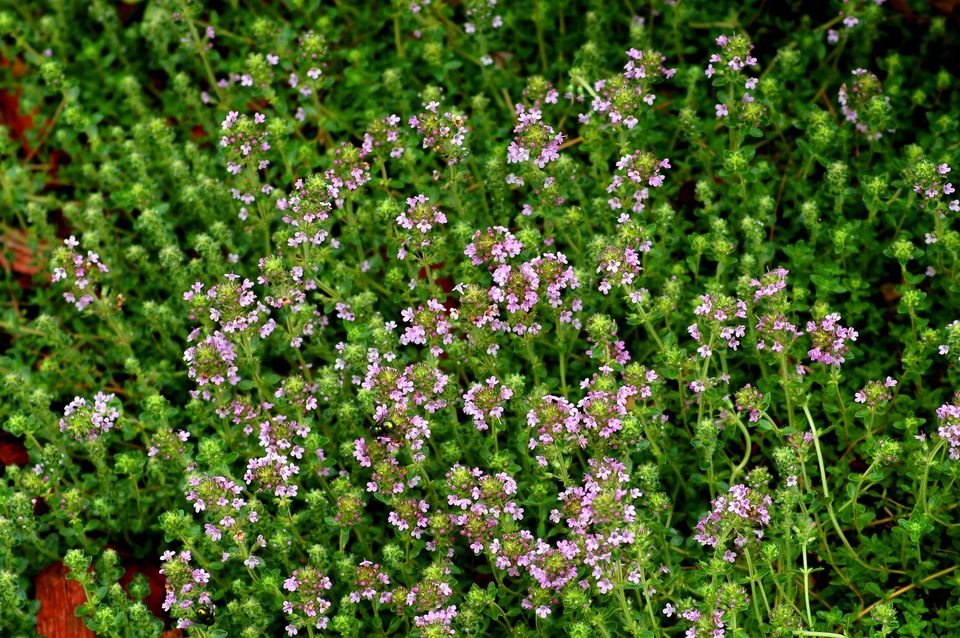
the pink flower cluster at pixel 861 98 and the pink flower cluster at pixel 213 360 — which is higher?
the pink flower cluster at pixel 861 98

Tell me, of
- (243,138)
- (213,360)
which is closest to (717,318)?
(213,360)

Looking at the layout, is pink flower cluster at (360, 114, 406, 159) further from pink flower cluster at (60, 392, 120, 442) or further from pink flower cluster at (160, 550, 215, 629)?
pink flower cluster at (160, 550, 215, 629)

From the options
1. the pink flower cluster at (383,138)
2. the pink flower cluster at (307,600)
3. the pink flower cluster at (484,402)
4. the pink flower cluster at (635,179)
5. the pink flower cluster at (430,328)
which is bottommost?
the pink flower cluster at (307,600)

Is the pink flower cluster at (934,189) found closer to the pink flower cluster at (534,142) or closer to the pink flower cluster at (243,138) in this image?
the pink flower cluster at (534,142)

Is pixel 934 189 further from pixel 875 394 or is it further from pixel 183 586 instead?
pixel 183 586

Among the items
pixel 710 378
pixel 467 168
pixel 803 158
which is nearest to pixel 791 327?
pixel 710 378

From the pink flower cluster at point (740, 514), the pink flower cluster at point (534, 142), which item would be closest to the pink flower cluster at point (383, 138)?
the pink flower cluster at point (534, 142)

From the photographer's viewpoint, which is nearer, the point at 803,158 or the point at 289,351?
the point at 289,351

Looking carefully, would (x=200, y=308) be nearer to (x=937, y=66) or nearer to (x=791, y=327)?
(x=791, y=327)

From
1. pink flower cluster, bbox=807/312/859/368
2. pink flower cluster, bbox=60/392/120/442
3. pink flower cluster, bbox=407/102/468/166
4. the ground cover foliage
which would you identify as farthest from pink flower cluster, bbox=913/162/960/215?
pink flower cluster, bbox=60/392/120/442
